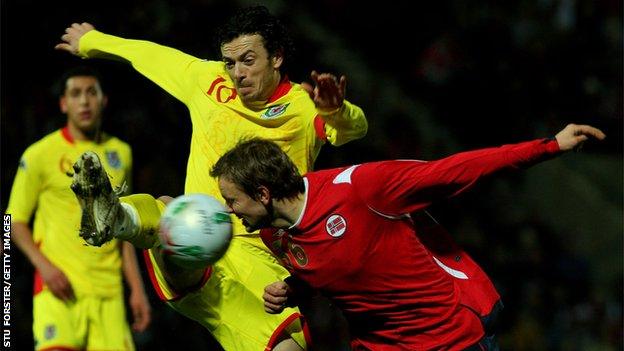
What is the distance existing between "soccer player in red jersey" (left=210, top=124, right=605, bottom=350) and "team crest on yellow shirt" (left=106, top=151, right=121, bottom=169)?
8.50ft

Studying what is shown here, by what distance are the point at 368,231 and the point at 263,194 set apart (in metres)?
0.45

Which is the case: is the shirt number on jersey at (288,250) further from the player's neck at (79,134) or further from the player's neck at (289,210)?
the player's neck at (79,134)

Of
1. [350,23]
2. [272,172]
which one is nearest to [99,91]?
[272,172]

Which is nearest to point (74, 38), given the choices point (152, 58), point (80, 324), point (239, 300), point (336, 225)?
point (152, 58)

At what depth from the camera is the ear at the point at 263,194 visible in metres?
4.84

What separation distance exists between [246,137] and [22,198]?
81.1 inches

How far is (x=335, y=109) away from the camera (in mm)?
5547

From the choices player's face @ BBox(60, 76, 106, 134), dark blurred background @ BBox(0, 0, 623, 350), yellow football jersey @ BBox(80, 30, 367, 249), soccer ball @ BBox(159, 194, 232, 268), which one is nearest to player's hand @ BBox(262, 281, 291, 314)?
soccer ball @ BBox(159, 194, 232, 268)

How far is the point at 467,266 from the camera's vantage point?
5219 mm

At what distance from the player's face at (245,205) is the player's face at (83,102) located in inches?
109

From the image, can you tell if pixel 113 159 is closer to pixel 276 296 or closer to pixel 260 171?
pixel 276 296

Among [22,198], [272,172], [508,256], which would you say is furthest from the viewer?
[508,256]

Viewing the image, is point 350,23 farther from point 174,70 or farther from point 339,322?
point 174,70

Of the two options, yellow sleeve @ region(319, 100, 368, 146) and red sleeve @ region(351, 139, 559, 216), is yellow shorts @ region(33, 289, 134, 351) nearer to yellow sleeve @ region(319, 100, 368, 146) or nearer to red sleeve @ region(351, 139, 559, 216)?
yellow sleeve @ region(319, 100, 368, 146)
